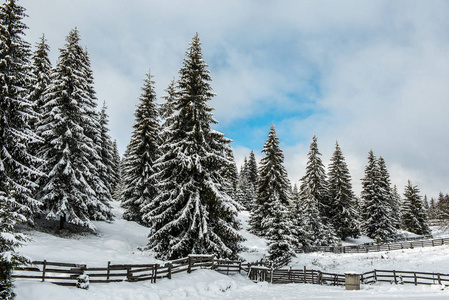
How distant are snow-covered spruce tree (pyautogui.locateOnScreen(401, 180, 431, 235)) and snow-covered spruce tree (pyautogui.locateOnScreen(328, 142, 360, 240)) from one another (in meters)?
15.2

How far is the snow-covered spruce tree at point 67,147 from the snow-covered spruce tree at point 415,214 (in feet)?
192

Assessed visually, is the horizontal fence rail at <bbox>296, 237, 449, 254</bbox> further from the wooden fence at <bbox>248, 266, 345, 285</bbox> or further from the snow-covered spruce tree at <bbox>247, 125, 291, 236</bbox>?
the wooden fence at <bbox>248, 266, 345, 285</bbox>

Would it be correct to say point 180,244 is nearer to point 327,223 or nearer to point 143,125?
point 143,125

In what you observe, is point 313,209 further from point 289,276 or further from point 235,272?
point 235,272

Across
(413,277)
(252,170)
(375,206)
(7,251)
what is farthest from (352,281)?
(252,170)

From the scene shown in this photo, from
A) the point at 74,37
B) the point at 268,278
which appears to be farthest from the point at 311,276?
the point at 74,37

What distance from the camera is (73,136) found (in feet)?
80.5

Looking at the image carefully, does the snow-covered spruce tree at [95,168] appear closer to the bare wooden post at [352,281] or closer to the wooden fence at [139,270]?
the wooden fence at [139,270]

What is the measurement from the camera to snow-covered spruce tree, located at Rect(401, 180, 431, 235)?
5681cm

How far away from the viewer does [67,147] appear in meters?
23.7

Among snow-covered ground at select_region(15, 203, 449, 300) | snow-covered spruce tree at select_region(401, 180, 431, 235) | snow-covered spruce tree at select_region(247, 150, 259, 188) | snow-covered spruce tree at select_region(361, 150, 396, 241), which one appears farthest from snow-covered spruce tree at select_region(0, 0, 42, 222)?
snow-covered spruce tree at select_region(401, 180, 431, 235)

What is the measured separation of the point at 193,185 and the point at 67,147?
11.7 m

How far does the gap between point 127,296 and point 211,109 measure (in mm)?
14386

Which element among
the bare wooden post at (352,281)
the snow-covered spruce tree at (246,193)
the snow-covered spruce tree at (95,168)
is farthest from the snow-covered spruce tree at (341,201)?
the snow-covered spruce tree at (95,168)
